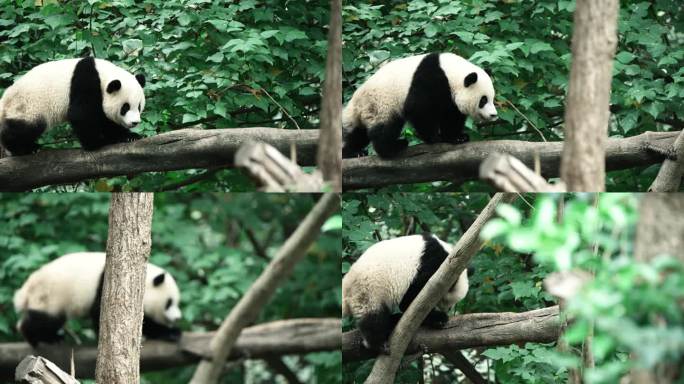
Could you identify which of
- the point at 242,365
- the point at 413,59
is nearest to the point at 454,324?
the point at 413,59

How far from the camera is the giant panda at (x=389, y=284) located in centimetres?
492

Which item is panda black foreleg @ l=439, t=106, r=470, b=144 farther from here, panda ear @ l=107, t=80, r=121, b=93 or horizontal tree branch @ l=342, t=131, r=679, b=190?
panda ear @ l=107, t=80, r=121, b=93

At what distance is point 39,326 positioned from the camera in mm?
5988

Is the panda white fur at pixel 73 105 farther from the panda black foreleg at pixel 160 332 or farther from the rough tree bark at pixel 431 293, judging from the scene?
the rough tree bark at pixel 431 293

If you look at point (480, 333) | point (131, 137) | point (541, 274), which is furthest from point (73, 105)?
point (541, 274)

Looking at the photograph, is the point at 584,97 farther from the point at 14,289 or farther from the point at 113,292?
the point at 14,289

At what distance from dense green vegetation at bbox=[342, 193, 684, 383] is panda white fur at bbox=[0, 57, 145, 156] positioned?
1.64 meters

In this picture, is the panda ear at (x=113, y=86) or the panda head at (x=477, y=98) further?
the panda head at (x=477, y=98)

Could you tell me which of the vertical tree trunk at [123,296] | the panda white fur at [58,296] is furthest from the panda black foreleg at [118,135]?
the vertical tree trunk at [123,296]

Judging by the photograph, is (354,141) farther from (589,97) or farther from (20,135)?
(589,97)

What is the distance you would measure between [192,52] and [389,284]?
243 cm

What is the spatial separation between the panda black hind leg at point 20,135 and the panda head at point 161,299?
1487 millimetres

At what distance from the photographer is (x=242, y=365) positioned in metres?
8.63

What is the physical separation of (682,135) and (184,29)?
367 centimetres
